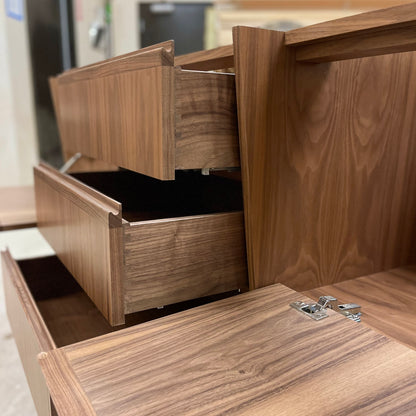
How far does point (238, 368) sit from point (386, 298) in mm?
350

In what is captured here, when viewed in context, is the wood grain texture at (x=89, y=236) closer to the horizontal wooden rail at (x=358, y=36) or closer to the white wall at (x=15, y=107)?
the horizontal wooden rail at (x=358, y=36)

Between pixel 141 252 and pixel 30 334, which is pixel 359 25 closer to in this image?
pixel 141 252

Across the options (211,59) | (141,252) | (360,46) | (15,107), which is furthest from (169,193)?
(15,107)

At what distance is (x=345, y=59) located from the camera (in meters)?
0.65

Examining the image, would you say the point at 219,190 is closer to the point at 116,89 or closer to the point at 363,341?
the point at 116,89

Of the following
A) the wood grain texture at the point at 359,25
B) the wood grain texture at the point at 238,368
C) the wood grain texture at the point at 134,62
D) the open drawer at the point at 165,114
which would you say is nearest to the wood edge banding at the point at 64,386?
the wood grain texture at the point at 238,368

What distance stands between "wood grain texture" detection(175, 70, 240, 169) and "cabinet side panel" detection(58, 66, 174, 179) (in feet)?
0.07

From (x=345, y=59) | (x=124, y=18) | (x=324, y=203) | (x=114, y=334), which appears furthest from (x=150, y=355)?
(x=124, y=18)

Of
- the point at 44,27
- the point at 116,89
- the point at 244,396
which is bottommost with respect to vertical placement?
the point at 244,396

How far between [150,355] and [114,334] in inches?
2.5

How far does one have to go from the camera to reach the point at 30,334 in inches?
29.0

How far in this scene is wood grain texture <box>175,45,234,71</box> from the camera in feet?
2.48

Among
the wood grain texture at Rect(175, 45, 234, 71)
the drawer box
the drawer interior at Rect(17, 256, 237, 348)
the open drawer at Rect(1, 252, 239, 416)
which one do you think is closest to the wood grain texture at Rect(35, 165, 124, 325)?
the drawer box

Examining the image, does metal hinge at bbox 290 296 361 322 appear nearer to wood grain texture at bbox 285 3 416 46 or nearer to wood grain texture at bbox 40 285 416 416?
wood grain texture at bbox 40 285 416 416
